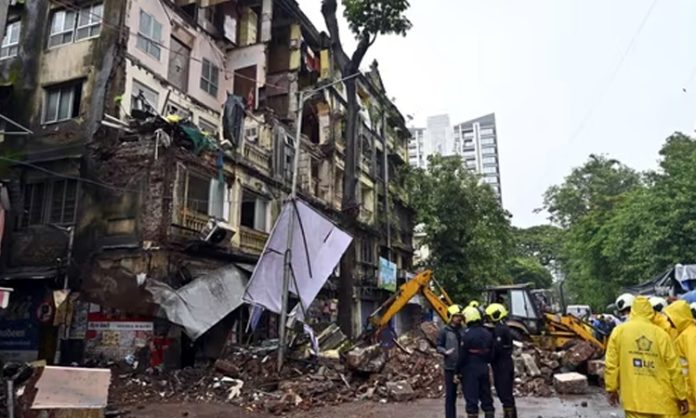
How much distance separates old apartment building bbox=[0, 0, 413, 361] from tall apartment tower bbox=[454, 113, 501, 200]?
337ft

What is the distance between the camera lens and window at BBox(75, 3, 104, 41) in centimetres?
1599

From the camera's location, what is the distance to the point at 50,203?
15.4 m

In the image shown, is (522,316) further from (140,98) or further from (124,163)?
(140,98)

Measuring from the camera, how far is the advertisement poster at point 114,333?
44.0 feet

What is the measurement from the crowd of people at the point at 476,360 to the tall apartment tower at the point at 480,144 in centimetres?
11151

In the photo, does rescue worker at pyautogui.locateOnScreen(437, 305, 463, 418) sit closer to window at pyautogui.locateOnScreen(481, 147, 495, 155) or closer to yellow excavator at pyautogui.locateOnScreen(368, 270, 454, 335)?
yellow excavator at pyautogui.locateOnScreen(368, 270, 454, 335)

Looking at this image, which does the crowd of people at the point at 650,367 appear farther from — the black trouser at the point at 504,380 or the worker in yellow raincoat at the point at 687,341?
the black trouser at the point at 504,380

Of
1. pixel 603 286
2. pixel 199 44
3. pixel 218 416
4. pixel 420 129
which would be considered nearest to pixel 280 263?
pixel 218 416

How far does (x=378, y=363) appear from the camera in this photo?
39.3ft

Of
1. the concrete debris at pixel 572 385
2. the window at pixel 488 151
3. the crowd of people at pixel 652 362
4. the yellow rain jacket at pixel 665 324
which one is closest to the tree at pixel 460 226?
the concrete debris at pixel 572 385

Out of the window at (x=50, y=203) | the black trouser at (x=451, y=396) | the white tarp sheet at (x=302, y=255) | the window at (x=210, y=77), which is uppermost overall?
the window at (x=210, y=77)

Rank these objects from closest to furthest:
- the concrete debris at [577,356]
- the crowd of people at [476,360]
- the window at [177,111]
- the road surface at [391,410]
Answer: the crowd of people at [476,360] → the road surface at [391,410] → the concrete debris at [577,356] → the window at [177,111]

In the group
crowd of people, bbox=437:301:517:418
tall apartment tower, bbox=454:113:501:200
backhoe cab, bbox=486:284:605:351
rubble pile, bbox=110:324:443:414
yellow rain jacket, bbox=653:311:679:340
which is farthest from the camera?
tall apartment tower, bbox=454:113:501:200

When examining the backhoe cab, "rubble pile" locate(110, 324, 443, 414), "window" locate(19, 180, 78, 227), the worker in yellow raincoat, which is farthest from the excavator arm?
the worker in yellow raincoat
